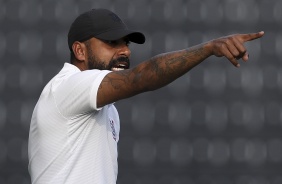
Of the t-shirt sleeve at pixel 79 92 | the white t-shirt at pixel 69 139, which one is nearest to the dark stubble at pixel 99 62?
the white t-shirt at pixel 69 139

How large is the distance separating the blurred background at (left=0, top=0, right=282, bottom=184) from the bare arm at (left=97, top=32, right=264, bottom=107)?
290 cm

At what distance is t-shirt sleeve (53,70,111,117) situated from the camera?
11.0 ft

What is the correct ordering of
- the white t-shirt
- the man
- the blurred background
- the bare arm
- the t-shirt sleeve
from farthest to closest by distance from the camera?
the blurred background < the white t-shirt < the t-shirt sleeve < the man < the bare arm

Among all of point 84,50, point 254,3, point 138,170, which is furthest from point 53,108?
A: point 254,3

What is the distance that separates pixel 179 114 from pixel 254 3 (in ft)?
2.96

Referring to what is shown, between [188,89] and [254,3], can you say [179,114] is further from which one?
[254,3]

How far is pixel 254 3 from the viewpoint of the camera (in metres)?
6.41

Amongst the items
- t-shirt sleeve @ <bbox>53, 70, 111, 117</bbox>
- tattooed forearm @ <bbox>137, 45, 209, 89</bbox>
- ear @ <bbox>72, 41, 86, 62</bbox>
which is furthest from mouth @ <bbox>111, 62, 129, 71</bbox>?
tattooed forearm @ <bbox>137, 45, 209, 89</bbox>

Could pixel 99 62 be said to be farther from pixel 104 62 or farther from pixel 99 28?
pixel 99 28

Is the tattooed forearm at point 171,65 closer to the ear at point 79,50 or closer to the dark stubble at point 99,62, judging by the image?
the dark stubble at point 99,62

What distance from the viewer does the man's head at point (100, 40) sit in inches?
146

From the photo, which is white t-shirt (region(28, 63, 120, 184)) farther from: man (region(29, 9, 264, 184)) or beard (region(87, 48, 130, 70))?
beard (region(87, 48, 130, 70))

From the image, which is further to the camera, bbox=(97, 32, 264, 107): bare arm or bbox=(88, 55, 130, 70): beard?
bbox=(88, 55, 130, 70): beard

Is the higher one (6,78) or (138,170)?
(6,78)
